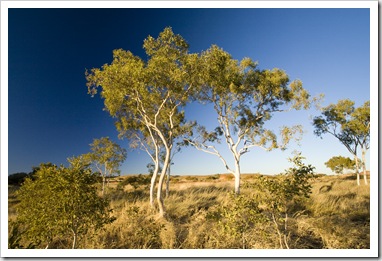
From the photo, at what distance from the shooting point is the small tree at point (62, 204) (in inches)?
211

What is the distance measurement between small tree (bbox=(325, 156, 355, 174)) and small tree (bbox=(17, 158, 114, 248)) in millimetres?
37222

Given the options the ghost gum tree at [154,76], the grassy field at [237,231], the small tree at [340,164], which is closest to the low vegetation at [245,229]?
the grassy field at [237,231]

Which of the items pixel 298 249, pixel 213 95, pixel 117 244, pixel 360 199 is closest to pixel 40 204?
pixel 117 244

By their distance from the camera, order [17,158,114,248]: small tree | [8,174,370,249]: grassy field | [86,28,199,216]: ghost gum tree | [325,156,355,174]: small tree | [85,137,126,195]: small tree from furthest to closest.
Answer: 1. [325,156,355,174]: small tree
2. [85,137,126,195]: small tree
3. [86,28,199,216]: ghost gum tree
4. [8,174,370,249]: grassy field
5. [17,158,114,248]: small tree

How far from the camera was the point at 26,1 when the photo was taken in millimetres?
6266

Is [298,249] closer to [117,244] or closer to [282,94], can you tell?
[117,244]

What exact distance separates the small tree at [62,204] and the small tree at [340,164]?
37222 millimetres

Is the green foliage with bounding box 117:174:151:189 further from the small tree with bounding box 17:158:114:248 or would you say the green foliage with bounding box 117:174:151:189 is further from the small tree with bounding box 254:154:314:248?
the small tree with bounding box 254:154:314:248

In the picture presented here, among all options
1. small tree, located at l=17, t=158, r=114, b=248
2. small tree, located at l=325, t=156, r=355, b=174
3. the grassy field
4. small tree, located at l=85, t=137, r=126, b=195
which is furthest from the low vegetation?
small tree, located at l=325, t=156, r=355, b=174

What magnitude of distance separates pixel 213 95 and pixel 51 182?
9069 mm

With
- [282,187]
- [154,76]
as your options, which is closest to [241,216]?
[282,187]

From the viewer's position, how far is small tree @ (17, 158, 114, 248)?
211 inches

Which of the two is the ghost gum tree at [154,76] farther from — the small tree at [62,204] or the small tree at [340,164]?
the small tree at [340,164]

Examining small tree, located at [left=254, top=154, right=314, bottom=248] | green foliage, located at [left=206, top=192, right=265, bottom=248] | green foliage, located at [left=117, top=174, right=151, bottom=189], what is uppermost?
small tree, located at [left=254, top=154, right=314, bottom=248]
